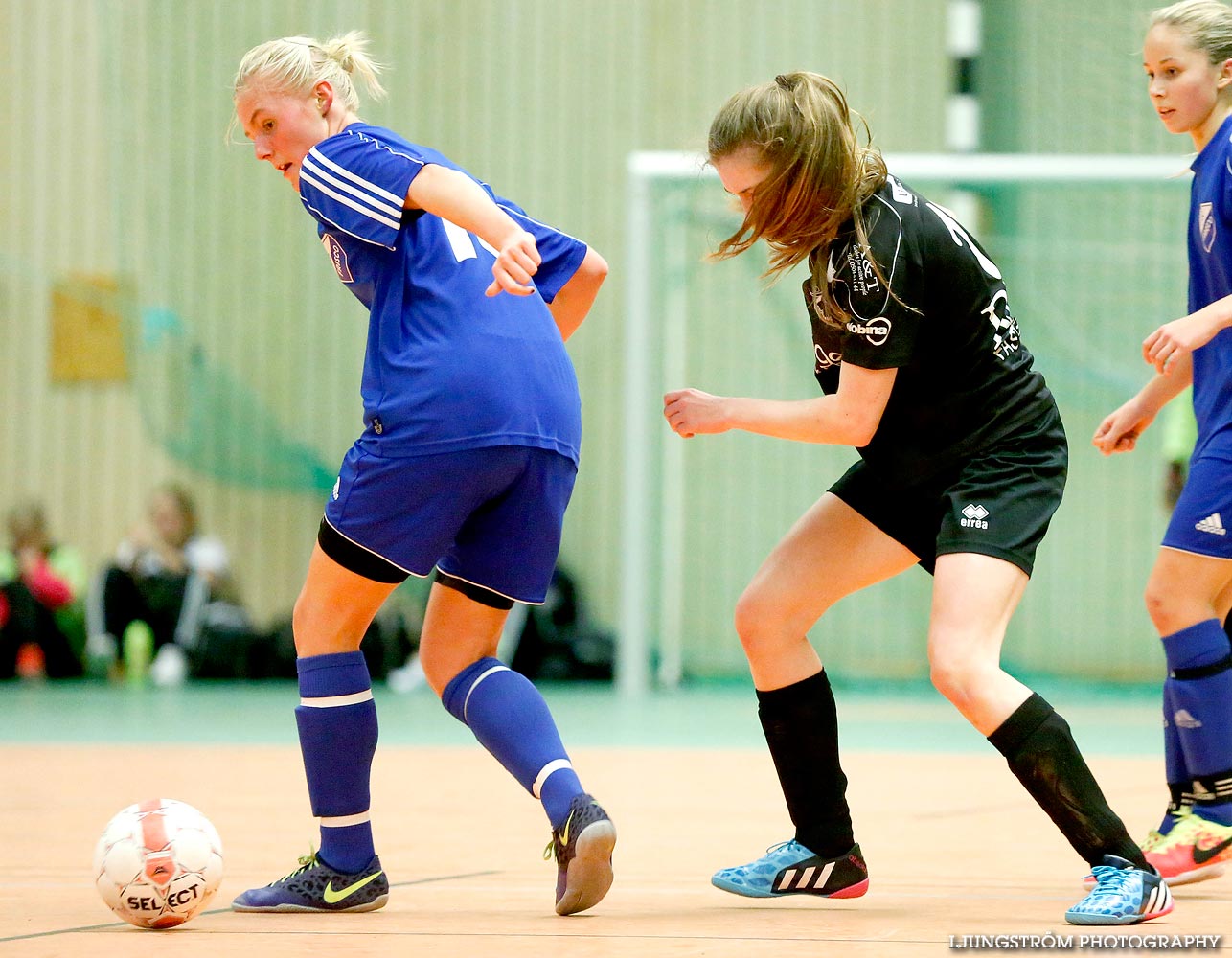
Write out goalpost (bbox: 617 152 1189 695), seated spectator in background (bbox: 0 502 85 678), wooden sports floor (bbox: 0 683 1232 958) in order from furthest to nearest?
seated spectator in background (bbox: 0 502 85 678)
goalpost (bbox: 617 152 1189 695)
wooden sports floor (bbox: 0 683 1232 958)

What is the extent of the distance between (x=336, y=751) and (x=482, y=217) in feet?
3.48

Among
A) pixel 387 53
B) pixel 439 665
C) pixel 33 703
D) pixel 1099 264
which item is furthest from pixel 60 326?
pixel 439 665

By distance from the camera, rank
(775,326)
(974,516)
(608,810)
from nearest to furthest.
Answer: (974,516) → (608,810) → (775,326)

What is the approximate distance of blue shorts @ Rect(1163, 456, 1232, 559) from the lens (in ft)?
10.7

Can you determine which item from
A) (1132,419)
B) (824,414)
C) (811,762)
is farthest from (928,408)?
(811,762)

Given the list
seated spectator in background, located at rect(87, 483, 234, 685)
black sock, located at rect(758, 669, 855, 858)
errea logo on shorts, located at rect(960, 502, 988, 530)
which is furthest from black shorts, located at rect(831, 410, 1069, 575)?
seated spectator in background, located at rect(87, 483, 234, 685)

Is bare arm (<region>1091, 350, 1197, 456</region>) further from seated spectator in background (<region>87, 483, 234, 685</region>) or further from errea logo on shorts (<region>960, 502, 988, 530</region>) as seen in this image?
seated spectator in background (<region>87, 483, 234, 685</region>)

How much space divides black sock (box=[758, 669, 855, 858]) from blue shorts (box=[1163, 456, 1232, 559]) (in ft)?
2.66

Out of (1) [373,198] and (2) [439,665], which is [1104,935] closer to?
(2) [439,665]

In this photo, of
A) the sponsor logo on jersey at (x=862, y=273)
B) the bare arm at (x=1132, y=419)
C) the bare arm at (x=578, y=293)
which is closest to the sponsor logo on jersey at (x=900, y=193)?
the sponsor logo on jersey at (x=862, y=273)

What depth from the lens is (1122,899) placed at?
2.71 meters

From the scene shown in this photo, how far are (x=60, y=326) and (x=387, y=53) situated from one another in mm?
3243

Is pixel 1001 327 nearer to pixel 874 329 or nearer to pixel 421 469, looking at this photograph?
pixel 874 329

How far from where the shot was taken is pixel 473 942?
8.82ft
